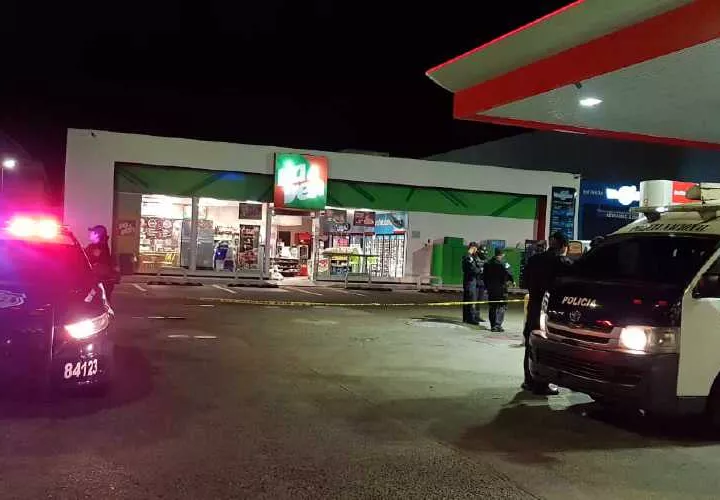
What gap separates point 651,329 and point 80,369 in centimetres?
518

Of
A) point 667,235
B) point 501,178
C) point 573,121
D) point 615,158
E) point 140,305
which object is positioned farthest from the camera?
point 615,158

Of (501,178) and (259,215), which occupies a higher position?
(501,178)

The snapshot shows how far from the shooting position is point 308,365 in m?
9.66

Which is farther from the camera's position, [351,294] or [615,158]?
[615,158]

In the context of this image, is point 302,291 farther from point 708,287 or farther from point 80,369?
point 708,287

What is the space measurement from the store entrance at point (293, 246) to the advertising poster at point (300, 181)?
192cm

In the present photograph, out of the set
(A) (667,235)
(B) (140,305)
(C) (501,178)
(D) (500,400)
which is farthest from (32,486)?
(C) (501,178)

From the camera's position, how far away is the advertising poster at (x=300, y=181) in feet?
86.2

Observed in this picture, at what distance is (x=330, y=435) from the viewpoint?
6.19m

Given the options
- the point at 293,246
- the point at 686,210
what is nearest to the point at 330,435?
the point at 686,210

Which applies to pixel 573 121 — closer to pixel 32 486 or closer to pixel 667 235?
pixel 667 235

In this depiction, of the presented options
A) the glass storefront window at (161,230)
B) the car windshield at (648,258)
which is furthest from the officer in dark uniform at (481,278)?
the glass storefront window at (161,230)

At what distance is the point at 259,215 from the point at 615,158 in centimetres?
1829

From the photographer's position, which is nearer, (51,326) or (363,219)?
(51,326)
